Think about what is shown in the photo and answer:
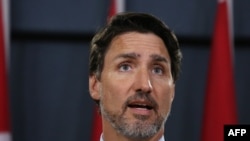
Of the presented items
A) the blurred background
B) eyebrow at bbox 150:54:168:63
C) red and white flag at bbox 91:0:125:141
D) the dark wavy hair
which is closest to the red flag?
the blurred background

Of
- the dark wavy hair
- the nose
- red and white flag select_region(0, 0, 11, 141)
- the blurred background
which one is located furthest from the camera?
the blurred background

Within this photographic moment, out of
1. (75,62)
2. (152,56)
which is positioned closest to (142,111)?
(152,56)

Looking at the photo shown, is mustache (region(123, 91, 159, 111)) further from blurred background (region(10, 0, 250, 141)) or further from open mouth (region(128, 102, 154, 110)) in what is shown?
blurred background (region(10, 0, 250, 141))

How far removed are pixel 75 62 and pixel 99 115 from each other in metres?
0.27

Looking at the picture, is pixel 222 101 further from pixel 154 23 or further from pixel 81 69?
pixel 154 23

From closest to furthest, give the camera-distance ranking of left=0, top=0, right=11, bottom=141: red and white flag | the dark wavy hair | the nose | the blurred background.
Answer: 1. the nose
2. the dark wavy hair
3. left=0, top=0, right=11, bottom=141: red and white flag
4. the blurred background

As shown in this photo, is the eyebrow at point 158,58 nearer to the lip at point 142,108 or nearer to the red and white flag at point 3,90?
the lip at point 142,108

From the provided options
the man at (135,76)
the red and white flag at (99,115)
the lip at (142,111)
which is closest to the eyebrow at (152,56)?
the man at (135,76)

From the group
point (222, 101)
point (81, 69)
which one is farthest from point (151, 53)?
point (81, 69)

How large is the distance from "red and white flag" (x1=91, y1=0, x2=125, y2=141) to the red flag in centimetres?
35

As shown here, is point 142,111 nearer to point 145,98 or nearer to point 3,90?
point 145,98

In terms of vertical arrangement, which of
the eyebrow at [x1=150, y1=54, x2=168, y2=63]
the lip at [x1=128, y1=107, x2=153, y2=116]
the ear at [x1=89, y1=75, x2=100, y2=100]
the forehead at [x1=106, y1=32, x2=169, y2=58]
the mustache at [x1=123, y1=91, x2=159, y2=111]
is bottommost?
the lip at [x1=128, y1=107, x2=153, y2=116]

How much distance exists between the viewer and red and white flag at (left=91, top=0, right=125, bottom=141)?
5.19ft

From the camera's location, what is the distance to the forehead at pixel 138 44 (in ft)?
3.06
